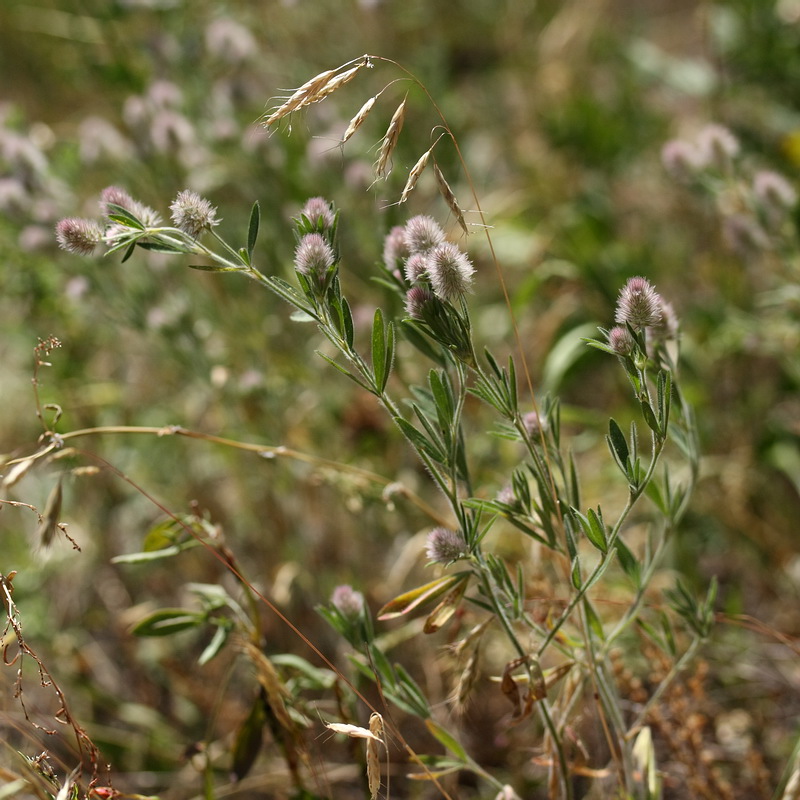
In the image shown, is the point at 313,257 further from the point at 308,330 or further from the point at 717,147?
the point at 308,330

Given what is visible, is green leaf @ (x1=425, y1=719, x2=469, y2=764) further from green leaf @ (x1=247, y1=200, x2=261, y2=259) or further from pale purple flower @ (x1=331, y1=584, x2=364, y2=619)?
green leaf @ (x1=247, y1=200, x2=261, y2=259)

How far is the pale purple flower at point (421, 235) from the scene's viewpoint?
3.75 feet

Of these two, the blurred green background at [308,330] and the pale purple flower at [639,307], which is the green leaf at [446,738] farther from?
the pale purple flower at [639,307]

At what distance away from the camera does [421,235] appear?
1.14m

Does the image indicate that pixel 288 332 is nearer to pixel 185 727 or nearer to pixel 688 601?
pixel 185 727

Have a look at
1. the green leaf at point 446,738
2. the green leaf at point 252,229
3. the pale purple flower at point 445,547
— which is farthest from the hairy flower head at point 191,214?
the green leaf at point 446,738

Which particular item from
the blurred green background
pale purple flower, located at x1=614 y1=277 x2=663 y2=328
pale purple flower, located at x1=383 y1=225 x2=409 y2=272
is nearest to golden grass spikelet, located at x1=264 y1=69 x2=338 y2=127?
pale purple flower, located at x1=383 y1=225 x2=409 y2=272

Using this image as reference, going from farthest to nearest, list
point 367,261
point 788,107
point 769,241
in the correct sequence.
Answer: point 788,107 → point 367,261 → point 769,241

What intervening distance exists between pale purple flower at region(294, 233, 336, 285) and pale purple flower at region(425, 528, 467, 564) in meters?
→ 0.35

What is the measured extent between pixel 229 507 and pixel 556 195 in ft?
4.85

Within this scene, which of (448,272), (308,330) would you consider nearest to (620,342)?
(448,272)

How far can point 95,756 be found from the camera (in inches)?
49.6

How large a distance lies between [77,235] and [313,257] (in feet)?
1.02

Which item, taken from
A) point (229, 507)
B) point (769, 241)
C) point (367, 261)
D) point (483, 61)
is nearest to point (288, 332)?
point (367, 261)
